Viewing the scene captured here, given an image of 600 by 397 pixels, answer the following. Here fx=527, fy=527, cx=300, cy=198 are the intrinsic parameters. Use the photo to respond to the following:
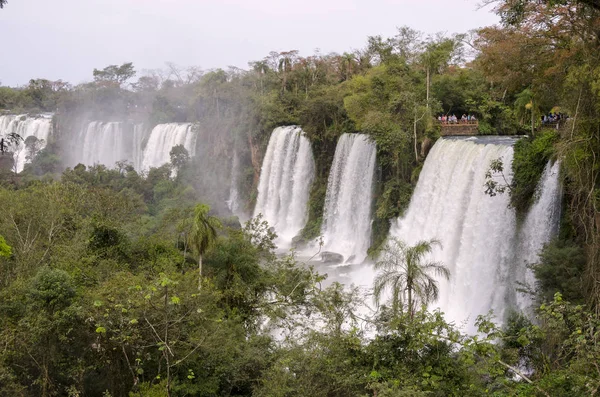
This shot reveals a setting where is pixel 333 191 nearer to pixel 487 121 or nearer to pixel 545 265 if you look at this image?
pixel 487 121

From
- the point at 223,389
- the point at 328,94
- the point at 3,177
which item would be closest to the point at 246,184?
the point at 328,94

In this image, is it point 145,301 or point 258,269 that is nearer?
point 145,301

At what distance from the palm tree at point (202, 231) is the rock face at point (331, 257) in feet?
32.9

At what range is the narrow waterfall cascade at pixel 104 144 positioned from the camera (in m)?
46.0

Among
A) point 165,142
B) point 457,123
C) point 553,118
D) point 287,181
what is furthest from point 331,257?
point 165,142

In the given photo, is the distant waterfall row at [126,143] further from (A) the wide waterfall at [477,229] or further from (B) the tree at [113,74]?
(A) the wide waterfall at [477,229]

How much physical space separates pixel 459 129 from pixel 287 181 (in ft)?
36.2

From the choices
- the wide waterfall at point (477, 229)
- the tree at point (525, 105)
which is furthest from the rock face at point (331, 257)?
the tree at point (525, 105)

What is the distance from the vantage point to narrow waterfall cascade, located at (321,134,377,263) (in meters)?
23.9

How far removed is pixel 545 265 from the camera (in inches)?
472

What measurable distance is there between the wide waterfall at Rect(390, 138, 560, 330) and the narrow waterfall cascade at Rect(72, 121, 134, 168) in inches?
1322

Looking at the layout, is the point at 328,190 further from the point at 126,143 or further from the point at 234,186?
the point at 126,143

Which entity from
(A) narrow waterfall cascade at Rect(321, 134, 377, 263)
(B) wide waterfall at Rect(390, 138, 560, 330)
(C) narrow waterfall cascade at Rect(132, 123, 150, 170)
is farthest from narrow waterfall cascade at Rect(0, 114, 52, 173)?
(B) wide waterfall at Rect(390, 138, 560, 330)

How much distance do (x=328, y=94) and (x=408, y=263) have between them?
67.1ft
